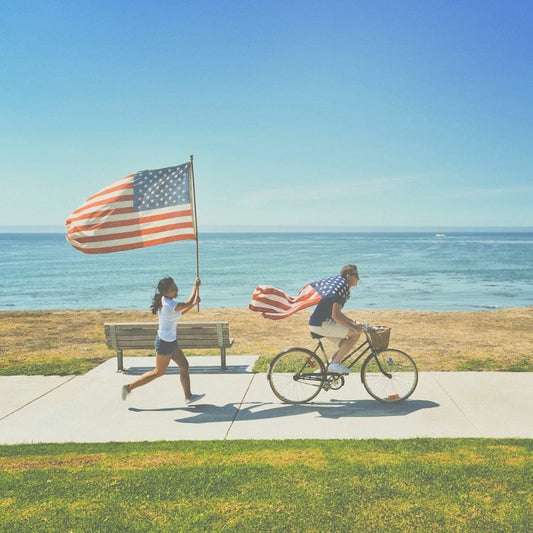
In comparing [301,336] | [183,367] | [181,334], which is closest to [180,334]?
[181,334]

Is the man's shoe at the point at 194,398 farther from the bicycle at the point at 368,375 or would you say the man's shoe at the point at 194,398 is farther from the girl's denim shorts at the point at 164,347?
the bicycle at the point at 368,375

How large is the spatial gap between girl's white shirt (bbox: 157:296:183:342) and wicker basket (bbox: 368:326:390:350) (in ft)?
7.92

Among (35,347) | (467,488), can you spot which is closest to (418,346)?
(467,488)

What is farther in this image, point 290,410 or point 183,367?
point 183,367

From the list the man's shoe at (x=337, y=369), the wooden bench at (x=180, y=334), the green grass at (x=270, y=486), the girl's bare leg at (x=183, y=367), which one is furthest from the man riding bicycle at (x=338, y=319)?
the wooden bench at (x=180, y=334)

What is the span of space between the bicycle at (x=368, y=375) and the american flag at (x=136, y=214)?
8.16 feet

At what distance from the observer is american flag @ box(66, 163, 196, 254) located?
7555mm

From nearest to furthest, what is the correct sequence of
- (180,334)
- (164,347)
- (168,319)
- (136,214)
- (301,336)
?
(168,319) < (164,347) < (136,214) < (180,334) < (301,336)

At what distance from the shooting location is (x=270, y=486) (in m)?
4.24

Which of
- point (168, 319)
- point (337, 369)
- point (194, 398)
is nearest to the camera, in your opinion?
point (168, 319)

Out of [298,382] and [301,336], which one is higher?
[298,382]

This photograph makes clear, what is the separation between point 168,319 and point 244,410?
4.91 feet

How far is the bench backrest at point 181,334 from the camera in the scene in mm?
8039

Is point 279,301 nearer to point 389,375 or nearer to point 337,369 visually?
point 337,369
